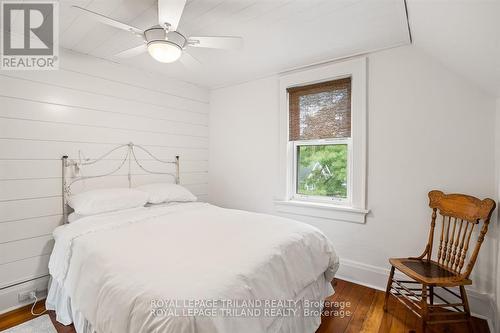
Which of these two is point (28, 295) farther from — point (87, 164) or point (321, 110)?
point (321, 110)

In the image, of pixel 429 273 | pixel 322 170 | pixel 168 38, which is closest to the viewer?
pixel 168 38

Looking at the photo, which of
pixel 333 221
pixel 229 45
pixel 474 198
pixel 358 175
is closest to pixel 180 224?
pixel 229 45

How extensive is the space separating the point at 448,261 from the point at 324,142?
5.05 feet

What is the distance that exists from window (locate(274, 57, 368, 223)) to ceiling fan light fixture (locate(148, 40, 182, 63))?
161 cm

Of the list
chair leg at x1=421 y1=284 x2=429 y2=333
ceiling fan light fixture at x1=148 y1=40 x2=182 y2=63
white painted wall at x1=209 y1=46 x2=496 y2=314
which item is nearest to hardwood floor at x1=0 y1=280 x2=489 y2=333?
chair leg at x1=421 y1=284 x2=429 y2=333

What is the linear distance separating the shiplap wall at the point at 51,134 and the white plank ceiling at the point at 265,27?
317 mm

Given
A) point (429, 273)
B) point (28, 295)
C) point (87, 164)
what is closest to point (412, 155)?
point (429, 273)

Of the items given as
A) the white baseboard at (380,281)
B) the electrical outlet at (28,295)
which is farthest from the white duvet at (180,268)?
the white baseboard at (380,281)

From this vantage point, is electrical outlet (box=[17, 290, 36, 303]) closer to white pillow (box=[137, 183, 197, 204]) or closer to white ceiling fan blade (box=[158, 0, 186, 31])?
white pillow (box=[137, 183, 197, 204])

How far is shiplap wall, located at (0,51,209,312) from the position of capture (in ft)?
7.00

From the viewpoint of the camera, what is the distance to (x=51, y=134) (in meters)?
2.35

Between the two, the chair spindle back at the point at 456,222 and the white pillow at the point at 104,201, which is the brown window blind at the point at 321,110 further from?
the white pillow at the point at 104,201

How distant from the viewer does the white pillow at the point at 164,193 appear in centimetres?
274

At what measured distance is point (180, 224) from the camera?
6.79 feet
